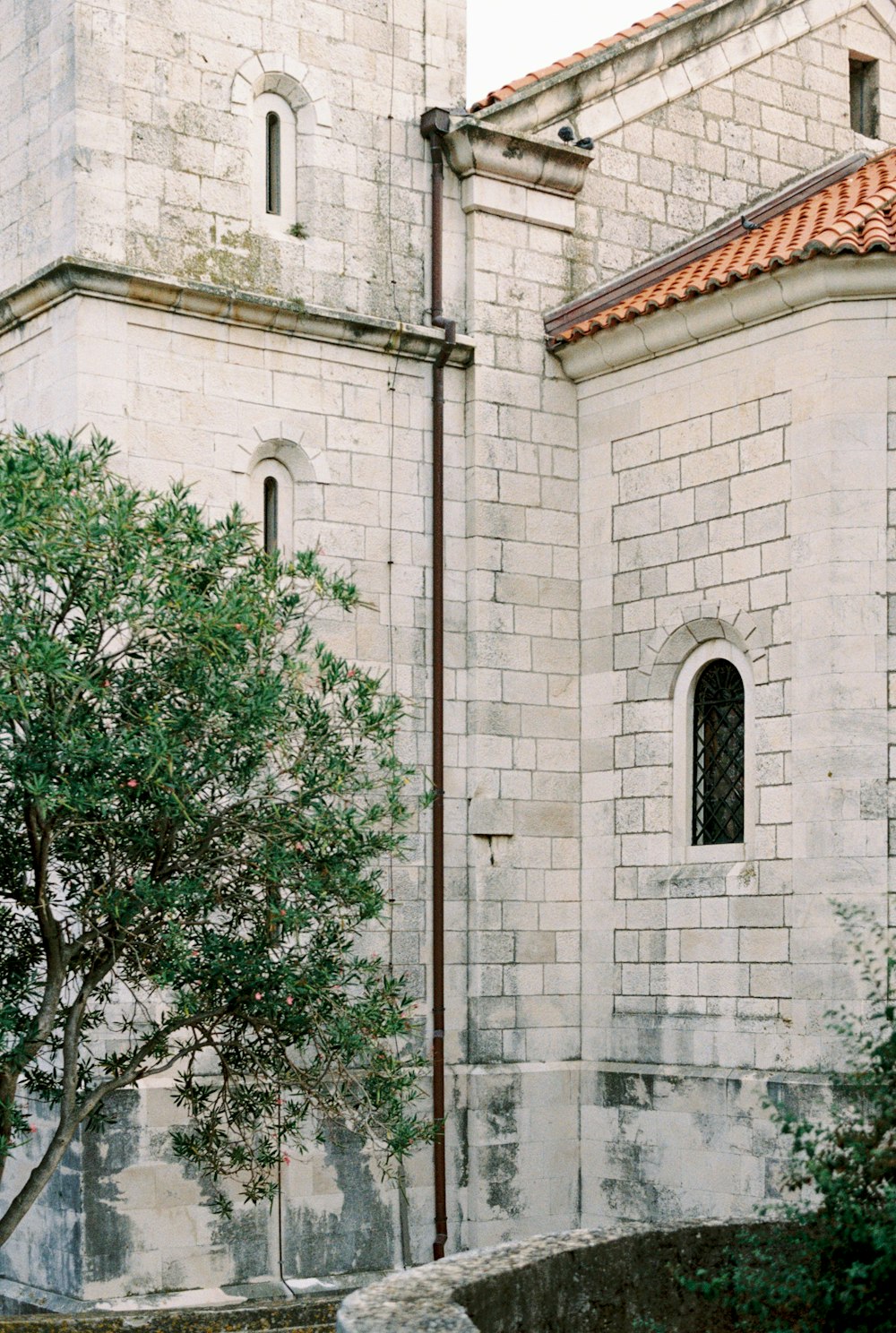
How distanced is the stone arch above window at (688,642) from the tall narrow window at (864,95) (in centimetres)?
592

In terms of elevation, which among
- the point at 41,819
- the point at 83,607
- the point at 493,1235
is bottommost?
the point at 493,1235

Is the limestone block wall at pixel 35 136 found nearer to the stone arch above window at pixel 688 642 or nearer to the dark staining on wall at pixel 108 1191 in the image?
the stone arch above window at pixel 688 642

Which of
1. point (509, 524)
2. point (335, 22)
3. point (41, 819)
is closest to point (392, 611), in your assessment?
point (509, 524)

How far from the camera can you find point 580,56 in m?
14.8

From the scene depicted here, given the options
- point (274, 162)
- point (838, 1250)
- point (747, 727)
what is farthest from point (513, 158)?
point (838, 1250)

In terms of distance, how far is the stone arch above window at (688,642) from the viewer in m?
12.7

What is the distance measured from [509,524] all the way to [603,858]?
8.42ft

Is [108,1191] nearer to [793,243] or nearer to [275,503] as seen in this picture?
[275,503]

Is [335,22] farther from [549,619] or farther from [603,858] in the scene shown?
[603,858]

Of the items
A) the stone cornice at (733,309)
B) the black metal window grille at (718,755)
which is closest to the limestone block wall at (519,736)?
the stone cornice at (733,309)

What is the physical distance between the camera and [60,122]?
41.1 ft

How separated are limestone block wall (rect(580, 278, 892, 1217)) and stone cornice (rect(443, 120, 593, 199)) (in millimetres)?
1619

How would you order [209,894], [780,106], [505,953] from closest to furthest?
1. [209,894]
2. [505,953]
3. [780,106]

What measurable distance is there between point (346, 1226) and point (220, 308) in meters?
6.32
